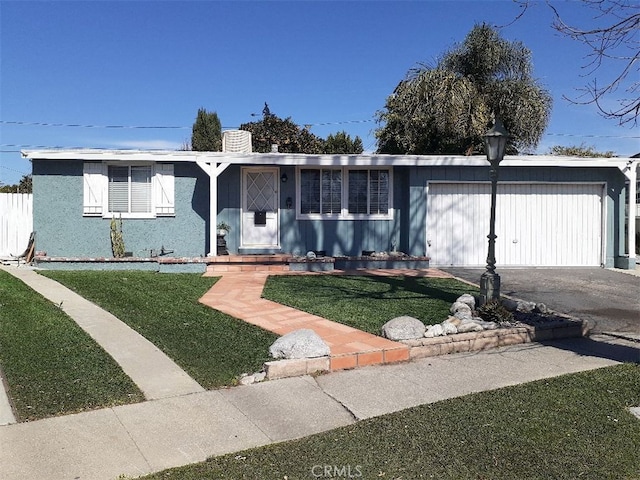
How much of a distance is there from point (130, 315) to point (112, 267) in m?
4.87

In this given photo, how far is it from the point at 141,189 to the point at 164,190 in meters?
0.58

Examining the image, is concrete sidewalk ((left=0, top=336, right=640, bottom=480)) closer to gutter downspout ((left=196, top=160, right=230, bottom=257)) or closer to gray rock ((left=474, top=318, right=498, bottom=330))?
gray rock ((left=474, top=318, right=498, bottom=330))

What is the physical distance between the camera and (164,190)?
12312mm

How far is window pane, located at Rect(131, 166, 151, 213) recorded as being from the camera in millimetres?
12305

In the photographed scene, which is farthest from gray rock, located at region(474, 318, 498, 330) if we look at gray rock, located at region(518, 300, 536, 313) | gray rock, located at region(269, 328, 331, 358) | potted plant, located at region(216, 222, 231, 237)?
potted plant, located at region(216, 222, 231, 237)

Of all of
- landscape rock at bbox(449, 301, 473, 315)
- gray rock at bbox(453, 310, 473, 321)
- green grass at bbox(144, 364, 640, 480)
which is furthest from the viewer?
landscape rock at bbox(449, 301, 473, 315)

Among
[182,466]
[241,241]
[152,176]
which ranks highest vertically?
[152,176]

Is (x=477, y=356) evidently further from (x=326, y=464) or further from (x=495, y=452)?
(x=326, y=464)

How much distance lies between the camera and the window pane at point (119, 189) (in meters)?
12.2

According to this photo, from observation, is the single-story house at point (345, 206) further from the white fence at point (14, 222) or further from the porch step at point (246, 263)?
the white fence at point (14, 222)

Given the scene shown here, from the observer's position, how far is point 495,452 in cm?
327

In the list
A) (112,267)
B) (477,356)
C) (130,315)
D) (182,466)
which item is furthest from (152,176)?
(182,466)

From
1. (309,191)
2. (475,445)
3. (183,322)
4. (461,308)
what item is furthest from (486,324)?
(309,191)

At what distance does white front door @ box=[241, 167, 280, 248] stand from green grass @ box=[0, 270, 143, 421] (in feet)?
21.2
